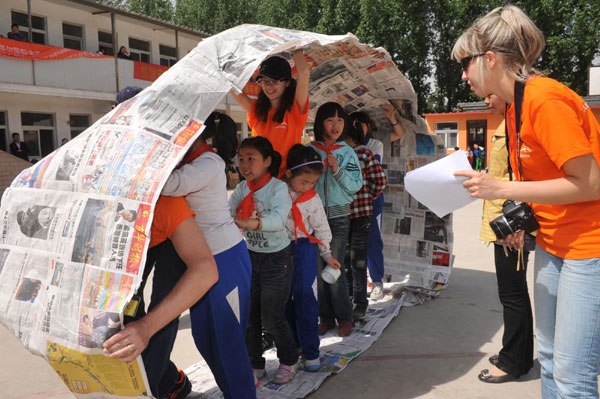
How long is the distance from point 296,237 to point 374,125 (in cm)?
192

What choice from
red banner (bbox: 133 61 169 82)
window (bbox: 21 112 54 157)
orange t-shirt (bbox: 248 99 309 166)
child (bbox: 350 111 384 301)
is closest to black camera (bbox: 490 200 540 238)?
orange t-shirt (bbox: 248 99 309 166)

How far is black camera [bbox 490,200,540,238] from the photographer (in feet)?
6.22

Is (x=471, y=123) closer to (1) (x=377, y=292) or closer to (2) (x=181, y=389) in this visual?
(1) (x=377, y=292)

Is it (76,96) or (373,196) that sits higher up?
(76,96)

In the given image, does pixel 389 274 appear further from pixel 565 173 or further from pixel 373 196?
pixel 565 173

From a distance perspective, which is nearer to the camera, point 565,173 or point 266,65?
point 565,173

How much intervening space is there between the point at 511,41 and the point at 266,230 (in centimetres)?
146

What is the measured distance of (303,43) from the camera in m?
2.41

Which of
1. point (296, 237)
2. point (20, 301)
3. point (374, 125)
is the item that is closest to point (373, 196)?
point (374, 125)

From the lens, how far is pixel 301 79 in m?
2.86

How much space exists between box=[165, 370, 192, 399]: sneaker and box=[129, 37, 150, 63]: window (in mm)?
18183

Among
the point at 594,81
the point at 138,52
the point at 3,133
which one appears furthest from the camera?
the point at 594,81

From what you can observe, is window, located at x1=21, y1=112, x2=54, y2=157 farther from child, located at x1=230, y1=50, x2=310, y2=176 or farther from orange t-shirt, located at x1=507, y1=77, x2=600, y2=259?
orange t-shirt, located at x1=507, y1=77, x2=600, y2=259

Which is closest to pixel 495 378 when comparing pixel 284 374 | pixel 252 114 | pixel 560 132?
pixel 284 374
